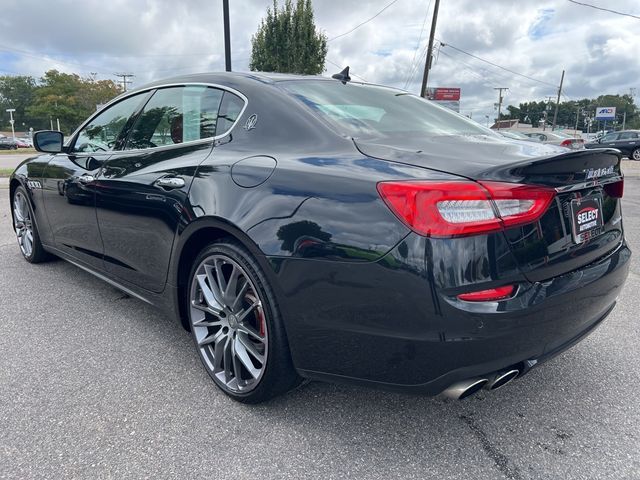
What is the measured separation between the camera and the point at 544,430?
6.93 feet

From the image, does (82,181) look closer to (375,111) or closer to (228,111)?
(228,111)

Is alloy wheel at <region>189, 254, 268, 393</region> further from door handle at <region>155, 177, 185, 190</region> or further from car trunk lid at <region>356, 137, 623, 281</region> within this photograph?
car trunk lid at <region>356, 137, 623, 281</region>

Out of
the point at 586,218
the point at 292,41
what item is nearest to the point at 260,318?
the point at 586,218

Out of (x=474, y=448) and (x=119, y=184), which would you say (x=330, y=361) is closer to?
(x=474, y=448)

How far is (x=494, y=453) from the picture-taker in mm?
1963

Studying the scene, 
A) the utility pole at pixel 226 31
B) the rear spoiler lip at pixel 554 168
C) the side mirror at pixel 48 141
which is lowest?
the rear spoiler lip at pixel 554 168

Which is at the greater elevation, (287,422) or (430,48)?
(430,48)

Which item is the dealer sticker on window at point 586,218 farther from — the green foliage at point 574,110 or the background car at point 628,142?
the green foliage at point 574,110

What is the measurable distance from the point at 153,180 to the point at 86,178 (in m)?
0.92

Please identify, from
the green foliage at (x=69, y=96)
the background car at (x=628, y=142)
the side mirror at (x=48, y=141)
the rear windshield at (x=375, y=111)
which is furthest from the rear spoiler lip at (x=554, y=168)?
the green foliage at (x=69, y=96)

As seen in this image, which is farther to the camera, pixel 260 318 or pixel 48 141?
pixel 48 141

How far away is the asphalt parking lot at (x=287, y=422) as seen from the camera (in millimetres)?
1886

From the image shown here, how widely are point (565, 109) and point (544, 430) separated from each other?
12687 centimetres

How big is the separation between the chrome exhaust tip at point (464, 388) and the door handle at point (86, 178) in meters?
2.61
